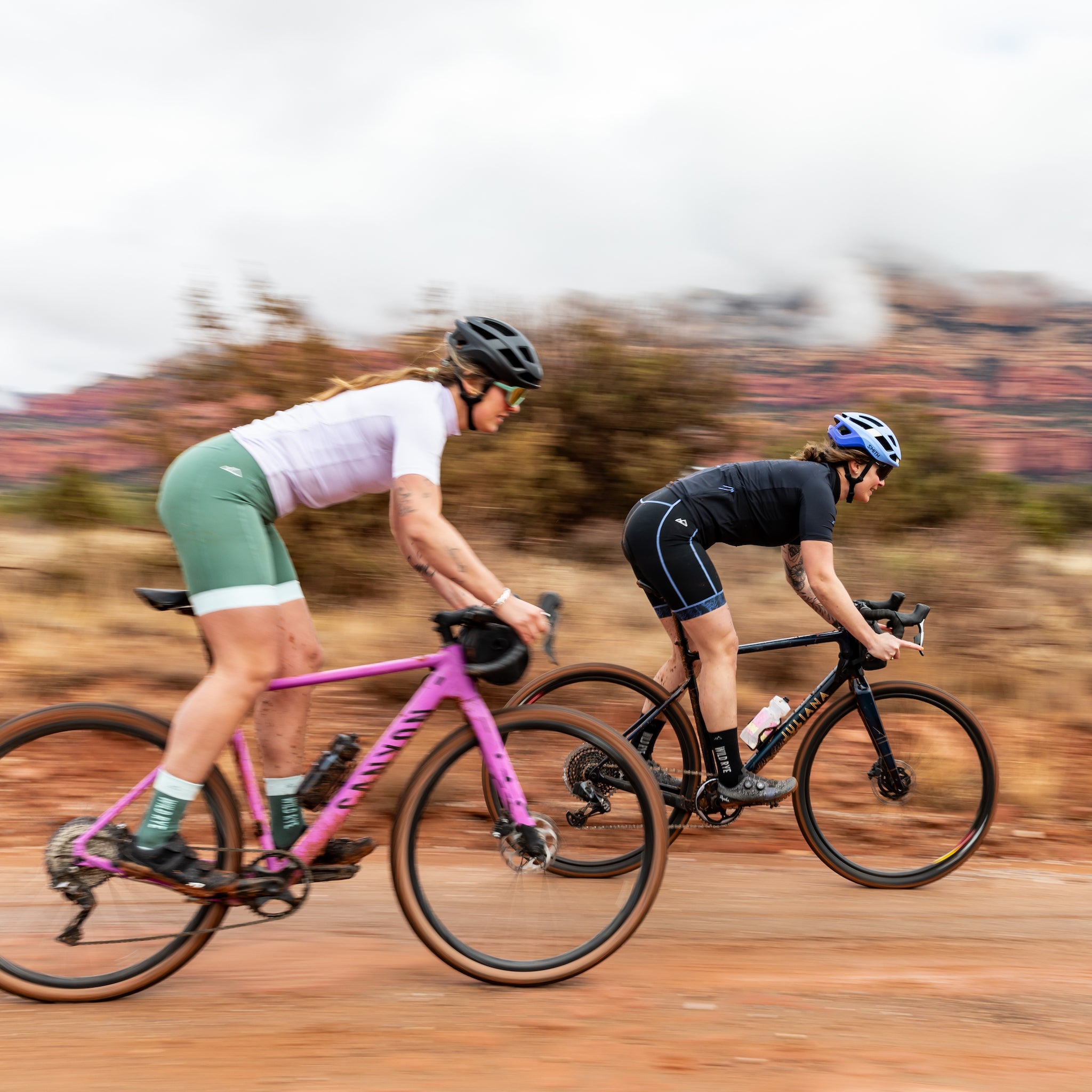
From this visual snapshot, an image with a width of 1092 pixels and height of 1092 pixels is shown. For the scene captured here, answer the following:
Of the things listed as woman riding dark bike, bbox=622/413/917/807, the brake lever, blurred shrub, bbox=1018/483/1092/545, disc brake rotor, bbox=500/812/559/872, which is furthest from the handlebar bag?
blurred shrub, bbox=1018/483/1092/545

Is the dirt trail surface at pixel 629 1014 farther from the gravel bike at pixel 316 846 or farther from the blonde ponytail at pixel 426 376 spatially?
the blonde ponytail at pixel 426 376

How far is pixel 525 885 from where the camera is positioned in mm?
3680

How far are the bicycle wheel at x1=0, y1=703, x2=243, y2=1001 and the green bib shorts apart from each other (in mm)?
512

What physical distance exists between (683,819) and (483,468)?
17.0 ft

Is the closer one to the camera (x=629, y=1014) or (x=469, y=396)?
(x=629, y=1014)

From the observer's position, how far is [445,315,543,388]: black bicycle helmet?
3.38 m

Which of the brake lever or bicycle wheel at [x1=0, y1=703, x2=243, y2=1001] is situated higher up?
the brake lever

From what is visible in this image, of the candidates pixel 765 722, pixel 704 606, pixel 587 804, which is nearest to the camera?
pixel 587 804

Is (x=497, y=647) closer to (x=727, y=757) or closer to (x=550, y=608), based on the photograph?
(x=550, y=608)

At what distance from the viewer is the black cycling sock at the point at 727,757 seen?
15.1 ft

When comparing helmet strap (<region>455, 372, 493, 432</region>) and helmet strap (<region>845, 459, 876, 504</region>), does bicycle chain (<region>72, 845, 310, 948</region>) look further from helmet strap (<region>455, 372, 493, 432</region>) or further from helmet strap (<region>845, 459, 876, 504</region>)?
helmet strap (<region>845, 459, 876, 504</region>)

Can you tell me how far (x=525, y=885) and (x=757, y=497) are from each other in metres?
2.03

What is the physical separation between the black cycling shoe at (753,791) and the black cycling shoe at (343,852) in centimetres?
177

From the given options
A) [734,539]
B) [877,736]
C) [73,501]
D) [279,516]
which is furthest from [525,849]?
[73,501]
